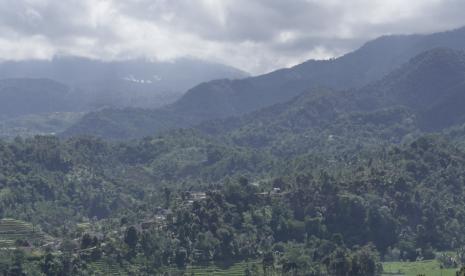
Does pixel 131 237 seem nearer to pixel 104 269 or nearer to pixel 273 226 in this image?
pixel 104 269

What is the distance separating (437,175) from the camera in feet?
428

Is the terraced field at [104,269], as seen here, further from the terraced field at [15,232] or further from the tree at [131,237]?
the terraced field at [15,232]

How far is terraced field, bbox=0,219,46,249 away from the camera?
354ft

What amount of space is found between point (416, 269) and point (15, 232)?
2170 inches

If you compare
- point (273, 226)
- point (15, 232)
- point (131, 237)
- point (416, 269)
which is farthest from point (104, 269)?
point (416, 269)

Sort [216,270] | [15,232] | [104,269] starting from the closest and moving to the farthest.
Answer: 1. [104,269]
2. [216,270]
3. [15,232]

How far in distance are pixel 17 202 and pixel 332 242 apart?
66.8m

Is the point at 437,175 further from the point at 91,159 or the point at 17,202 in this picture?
the point at 91,159

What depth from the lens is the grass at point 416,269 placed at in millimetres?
92312

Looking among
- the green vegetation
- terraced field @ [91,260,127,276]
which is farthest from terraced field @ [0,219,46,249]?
terraced field @ [91,260,127,276]

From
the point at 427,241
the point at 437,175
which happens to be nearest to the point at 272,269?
the point at 427,241

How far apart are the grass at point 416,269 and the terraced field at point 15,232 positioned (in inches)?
1829

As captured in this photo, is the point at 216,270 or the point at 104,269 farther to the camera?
the point at 216,270

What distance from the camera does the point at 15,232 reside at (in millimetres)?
112938
